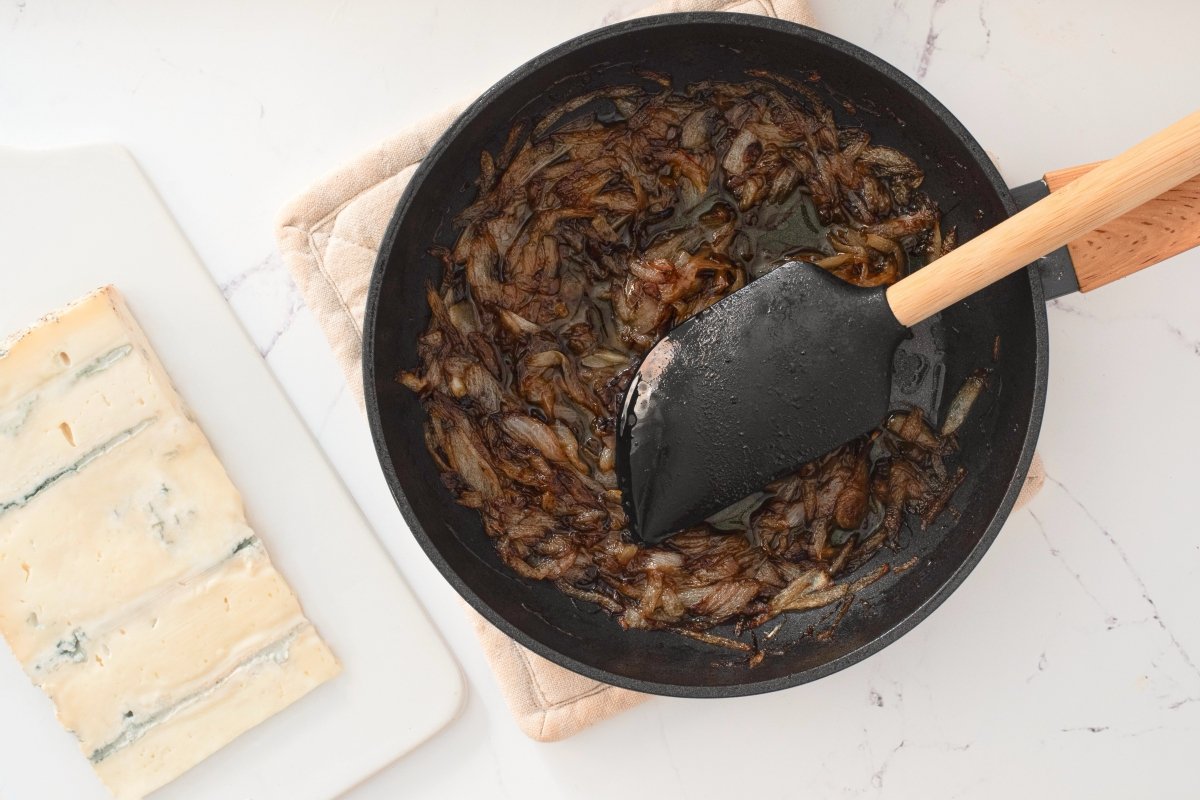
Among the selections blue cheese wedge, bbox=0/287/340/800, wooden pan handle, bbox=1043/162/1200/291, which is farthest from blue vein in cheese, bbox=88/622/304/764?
wooden pan handle, bbox=1043/162/1200/291

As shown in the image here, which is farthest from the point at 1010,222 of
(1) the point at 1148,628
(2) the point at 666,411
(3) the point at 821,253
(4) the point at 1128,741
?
(4) the point at 1128,741

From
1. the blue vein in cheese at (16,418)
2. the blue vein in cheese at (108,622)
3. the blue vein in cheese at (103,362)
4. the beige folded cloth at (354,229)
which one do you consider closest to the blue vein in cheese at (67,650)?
the blue vein in cheese at (108,622)

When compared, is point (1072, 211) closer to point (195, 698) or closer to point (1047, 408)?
point (1047, 408)

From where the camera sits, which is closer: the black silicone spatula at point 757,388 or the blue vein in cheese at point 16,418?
the black silicone spatula at point 757,388

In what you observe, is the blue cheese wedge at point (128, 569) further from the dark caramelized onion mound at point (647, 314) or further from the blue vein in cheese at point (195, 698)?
the dark caramelized onion mound at point (647, 314)

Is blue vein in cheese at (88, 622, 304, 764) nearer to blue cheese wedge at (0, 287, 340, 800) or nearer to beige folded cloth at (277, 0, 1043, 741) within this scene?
blue cheese wedge at (0, 287, 340, 800)

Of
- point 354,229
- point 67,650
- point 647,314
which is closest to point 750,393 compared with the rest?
point 647,314

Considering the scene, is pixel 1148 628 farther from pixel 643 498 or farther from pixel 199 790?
pixel 199 790
